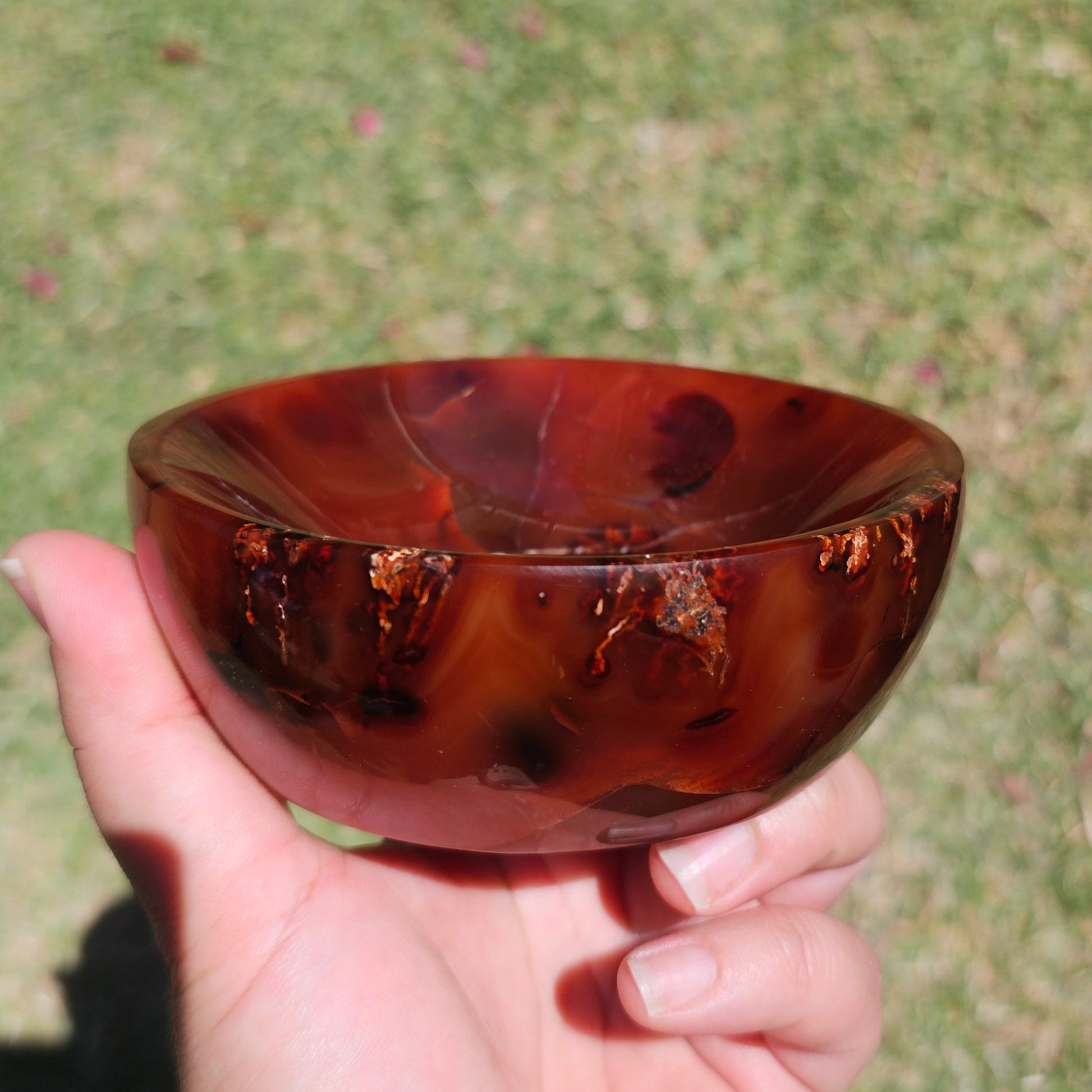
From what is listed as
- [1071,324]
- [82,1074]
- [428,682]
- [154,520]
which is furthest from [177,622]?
[1071,324]

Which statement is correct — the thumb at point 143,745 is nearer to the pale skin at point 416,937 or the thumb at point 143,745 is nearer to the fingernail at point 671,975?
the pale skin at point 416,937

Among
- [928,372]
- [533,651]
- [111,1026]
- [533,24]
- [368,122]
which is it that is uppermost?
[533,651]

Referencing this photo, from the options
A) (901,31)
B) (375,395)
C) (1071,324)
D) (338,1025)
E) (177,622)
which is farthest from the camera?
(901,31)

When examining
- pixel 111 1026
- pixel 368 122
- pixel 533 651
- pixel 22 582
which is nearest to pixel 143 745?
pixel 22 582

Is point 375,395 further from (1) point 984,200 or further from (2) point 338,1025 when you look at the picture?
(1) point 984,200

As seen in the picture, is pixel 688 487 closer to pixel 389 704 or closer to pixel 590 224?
pixel 389 704

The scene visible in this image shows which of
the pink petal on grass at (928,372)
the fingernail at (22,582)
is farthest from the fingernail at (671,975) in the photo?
the pink petal on grass at (928,372)
